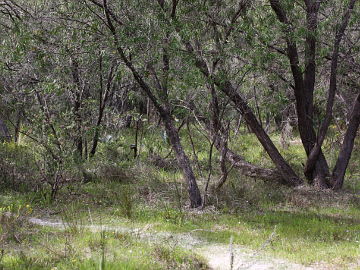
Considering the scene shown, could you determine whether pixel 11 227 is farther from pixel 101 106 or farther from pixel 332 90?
pixel 332 90

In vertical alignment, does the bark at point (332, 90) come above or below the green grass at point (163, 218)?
above

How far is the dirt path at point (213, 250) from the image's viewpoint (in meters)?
6.75

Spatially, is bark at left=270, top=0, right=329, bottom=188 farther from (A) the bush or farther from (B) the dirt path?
(A) the bush

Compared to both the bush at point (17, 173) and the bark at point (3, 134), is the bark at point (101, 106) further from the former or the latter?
the bark at point (3, 134)

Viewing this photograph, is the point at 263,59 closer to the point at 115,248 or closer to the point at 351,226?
the point at 351,226

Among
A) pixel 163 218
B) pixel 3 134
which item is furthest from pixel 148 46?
pixel 3 134

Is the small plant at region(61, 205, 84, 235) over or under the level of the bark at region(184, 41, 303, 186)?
under

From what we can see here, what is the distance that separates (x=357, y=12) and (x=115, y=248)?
6.86 meters

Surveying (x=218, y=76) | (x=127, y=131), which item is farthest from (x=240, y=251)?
(x=127, y=131)

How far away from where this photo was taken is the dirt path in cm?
675

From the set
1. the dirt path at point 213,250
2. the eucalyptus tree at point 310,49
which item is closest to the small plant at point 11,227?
the dirt path at point 213,250

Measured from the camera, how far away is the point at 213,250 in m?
7.48

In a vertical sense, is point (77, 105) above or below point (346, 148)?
above

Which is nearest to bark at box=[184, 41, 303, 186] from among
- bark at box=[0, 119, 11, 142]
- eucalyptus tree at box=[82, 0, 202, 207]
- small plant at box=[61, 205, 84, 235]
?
eucalyptus tree at box=[82, 0, 202, 207]
